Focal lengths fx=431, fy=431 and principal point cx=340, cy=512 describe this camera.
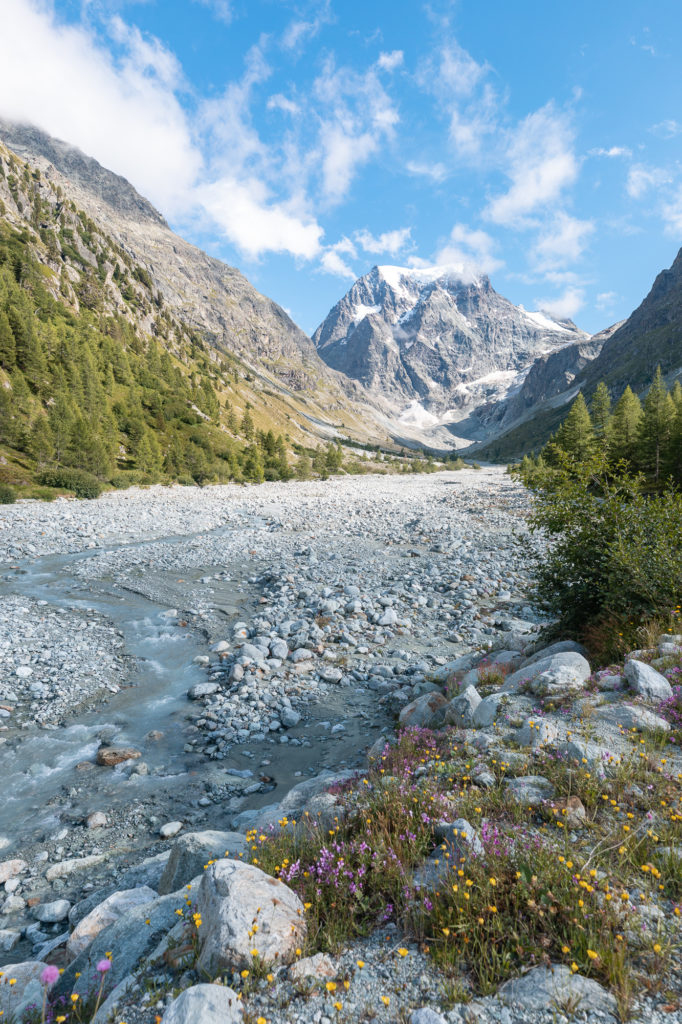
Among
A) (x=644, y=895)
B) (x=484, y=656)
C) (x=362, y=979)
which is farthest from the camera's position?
(x=484, y=656)

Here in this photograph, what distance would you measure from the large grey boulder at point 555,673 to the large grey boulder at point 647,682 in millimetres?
610

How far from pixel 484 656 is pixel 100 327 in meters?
112

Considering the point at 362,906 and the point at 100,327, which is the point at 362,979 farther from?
the point at 100,327

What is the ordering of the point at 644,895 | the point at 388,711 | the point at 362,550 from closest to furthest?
the point at 644,895, the point at 388,711, the point at 362,550

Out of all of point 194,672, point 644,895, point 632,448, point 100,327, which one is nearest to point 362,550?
point 194,672

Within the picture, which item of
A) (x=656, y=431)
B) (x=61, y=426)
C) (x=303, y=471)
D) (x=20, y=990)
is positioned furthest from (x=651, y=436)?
(x=61, y=426)

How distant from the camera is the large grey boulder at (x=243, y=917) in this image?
2.75m

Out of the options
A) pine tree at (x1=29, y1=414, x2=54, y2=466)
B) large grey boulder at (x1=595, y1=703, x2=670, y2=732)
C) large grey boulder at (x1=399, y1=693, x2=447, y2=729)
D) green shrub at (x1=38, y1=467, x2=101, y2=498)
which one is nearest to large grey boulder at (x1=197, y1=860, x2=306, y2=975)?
large grey boulder at (x1=595, y1=703, x2=670, y2=732)

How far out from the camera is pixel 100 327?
95.8 m

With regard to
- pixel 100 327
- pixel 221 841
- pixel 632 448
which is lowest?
pixel 221 841

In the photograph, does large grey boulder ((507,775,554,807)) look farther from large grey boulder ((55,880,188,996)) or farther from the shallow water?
the shallow water

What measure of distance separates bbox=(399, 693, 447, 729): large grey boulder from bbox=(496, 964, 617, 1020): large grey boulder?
436 centimetres

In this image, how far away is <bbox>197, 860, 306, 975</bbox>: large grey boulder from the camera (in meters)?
2.75

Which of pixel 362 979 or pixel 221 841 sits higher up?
pixel 362 979
